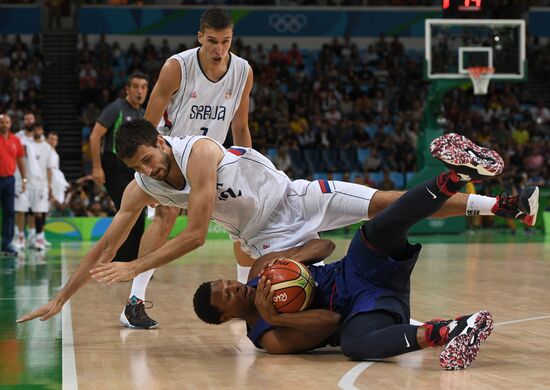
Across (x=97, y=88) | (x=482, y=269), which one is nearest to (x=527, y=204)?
(x=482, y=269)

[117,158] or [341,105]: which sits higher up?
[341,105]

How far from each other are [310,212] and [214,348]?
41.2 inches

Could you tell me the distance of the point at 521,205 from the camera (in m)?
5.67

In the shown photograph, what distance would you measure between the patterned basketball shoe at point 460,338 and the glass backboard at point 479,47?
48.0 feet

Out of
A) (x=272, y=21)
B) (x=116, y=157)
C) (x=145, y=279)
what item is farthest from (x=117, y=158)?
(x=272, y=21)

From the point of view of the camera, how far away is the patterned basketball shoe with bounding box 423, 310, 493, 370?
484 centimetres

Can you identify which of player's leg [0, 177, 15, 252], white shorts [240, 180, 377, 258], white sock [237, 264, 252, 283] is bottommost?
player's leg [0, 177, 15, 252]

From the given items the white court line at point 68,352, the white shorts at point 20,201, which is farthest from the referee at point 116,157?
the white shorts at point 20,201

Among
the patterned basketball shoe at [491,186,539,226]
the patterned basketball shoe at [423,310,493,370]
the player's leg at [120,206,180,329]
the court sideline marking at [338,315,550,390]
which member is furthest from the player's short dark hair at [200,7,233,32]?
the patterned basketball shoe at [423,310,493,370]

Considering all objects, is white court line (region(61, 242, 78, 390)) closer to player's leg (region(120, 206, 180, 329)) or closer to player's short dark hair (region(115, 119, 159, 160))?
player's leg (region(120, 206, 180, 329))

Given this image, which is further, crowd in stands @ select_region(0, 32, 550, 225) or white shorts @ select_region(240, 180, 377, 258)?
crowd in stands @ select_region(0, 32, 550, 225)

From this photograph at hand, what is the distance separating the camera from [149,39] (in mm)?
25688

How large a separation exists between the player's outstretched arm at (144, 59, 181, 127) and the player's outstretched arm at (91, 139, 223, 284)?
56.2 inches

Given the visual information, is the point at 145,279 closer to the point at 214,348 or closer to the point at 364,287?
→ the point at 214,348
